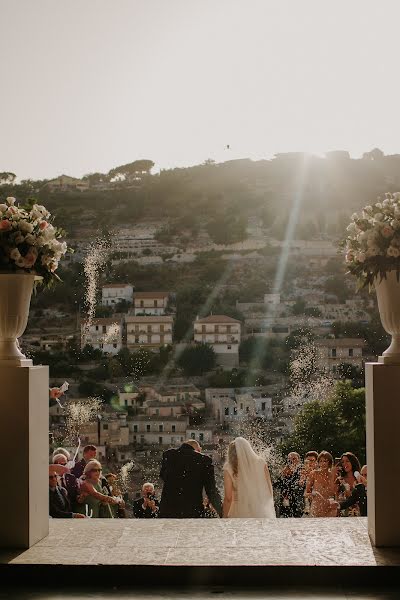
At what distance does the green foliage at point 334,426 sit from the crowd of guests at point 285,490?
26.4 m

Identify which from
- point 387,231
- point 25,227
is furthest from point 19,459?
point 387,231

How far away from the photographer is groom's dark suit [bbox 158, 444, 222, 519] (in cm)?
439

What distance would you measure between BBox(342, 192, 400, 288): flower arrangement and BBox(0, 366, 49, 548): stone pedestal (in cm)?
147

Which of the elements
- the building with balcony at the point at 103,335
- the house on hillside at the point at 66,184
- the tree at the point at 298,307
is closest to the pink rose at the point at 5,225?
the building with balcony at the point at 103,335

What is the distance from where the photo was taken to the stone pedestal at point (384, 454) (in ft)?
11.4

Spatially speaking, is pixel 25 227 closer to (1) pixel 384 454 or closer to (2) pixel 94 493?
(2) pixel 94 493

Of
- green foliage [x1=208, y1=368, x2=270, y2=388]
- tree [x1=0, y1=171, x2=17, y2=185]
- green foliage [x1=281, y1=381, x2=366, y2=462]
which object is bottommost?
green foliage [x1=281, y1=381, x2=366, y2=462]

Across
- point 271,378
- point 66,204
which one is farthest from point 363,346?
point 66,204

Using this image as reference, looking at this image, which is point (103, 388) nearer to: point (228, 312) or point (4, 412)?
point (228, 312)

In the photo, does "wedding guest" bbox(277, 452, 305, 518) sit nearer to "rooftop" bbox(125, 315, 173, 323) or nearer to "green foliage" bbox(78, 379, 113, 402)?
"green foliage" bbox(78, 379, 113, 402)

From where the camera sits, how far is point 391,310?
359cm

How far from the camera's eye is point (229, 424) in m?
38.3

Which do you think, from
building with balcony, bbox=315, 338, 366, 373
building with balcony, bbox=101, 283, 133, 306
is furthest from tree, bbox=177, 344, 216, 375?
building with balcony, bbox=101, 283, 133, 306

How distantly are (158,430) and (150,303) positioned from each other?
11.0 m
